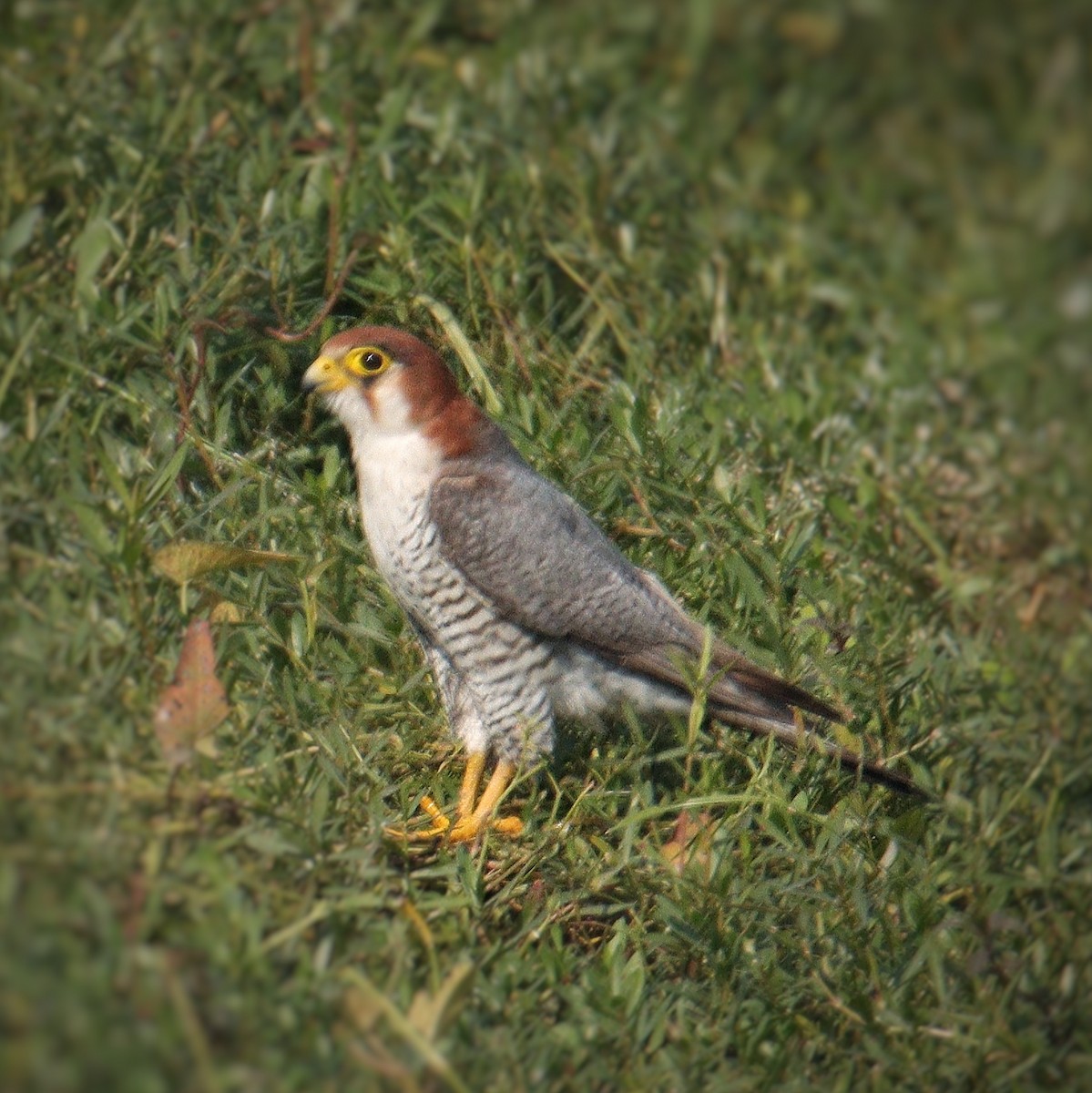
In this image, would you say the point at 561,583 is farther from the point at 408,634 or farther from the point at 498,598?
the point at 408,634

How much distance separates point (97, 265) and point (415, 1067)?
239 centimetres

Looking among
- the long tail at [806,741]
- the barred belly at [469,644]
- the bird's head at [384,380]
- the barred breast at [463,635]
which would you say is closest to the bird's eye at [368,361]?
the bird's head at [384,380]

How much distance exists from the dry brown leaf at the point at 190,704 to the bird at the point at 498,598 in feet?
2.62

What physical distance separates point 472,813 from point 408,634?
506 mm

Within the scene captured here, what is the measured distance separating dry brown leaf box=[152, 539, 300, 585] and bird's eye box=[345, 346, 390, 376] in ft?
2.18

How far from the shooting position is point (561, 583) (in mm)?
3852

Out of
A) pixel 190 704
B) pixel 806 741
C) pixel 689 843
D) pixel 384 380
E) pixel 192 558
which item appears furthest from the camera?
pixel 384 380

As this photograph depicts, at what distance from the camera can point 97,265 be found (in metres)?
4.15

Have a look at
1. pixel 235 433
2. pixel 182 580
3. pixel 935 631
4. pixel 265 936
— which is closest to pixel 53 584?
pixel 182 580

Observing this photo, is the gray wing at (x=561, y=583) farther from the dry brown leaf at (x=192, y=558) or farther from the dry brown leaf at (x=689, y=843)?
the dry brown leaf at (x=192, y=558)

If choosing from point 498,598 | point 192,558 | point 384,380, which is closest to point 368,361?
point 384,380

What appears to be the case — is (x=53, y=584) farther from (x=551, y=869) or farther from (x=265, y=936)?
(x=551, y=869)

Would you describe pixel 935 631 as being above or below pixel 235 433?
below

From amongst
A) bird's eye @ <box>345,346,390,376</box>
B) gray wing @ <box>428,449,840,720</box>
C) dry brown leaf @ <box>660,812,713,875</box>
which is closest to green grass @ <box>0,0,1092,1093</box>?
dry brown leaf @ <box>660,812,713,875</box>
